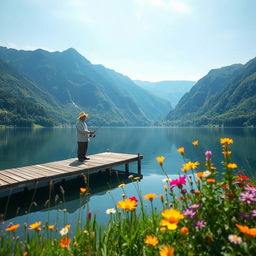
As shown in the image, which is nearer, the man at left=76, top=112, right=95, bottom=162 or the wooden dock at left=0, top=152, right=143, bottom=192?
the wooden dock at left=0, top=152, right=143, bottom=192

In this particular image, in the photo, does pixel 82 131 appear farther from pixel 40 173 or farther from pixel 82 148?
pixel 40 173

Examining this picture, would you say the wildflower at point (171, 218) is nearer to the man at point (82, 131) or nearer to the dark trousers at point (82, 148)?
the man at point (82, 131)

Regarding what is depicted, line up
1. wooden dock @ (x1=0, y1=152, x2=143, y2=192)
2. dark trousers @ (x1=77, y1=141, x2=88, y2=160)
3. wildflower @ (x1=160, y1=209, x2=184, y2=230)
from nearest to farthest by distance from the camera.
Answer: wildflower @ (x1=160, y1=209, x2=184, y2=230), wooden dock @ (x1=0, y1=152, x2=143, y2=192), dark trousers @ (x1=77, y1=141, x2=88, y2=160)

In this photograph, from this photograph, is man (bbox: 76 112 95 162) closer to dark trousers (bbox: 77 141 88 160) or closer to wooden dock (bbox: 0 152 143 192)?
dark trousers (bbox: 77 141 88 160)

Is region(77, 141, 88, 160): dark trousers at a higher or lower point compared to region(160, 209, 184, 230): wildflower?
lower

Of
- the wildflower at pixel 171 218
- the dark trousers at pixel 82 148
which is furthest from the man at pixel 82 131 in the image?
the wildflower at pixel 171 218

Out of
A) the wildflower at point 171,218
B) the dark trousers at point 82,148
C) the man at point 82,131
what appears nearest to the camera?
the wildflower at point 171,218

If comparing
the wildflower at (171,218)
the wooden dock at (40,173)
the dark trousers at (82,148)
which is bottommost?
the wooden dock at (40,173)

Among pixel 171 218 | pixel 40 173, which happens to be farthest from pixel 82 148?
pixel 171 218

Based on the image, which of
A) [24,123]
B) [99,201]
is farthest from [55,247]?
[24,123]

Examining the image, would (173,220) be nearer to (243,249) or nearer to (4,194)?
(243,249)

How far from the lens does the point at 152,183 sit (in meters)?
15.4

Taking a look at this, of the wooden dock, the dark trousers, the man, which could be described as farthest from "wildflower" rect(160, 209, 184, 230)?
the dark trousers

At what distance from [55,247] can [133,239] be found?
111 cm
